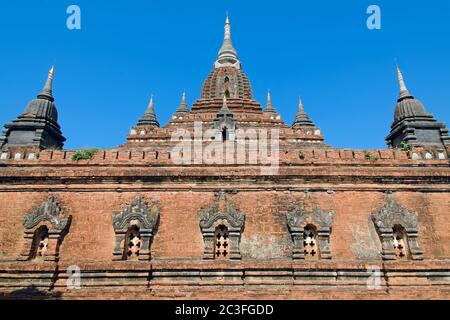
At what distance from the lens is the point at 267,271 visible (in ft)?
43.0

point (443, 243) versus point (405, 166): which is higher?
point (405, 166)

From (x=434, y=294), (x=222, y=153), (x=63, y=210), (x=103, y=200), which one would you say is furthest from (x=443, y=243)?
(x=63, y=210)

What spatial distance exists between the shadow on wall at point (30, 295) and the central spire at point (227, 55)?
2840 cm

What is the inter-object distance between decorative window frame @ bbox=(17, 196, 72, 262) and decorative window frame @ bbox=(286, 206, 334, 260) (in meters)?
8.13

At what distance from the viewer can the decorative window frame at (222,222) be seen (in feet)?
45.0

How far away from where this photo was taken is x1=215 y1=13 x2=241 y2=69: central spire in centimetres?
3800

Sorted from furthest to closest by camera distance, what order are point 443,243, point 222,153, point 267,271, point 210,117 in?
point 210,117 < point 222,153 < point 443,243 < point 267,271

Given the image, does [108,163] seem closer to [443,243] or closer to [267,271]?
[267,271]

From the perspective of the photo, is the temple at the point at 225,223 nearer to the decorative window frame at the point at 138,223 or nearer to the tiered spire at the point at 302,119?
the decorative window frame at the point at 138,223

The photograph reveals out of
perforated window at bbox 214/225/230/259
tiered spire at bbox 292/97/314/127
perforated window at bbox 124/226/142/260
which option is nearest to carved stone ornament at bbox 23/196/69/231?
perforated window at bbox 124/226/142/260

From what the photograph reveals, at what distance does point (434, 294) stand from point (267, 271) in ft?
16.9

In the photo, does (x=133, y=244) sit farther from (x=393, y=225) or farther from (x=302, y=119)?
(x=302, y=119)

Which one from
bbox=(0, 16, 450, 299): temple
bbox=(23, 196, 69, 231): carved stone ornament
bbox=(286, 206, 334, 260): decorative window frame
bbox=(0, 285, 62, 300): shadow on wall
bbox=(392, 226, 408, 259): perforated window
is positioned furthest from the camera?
bbox=(23, 196, 69, 231): carved stone ornament

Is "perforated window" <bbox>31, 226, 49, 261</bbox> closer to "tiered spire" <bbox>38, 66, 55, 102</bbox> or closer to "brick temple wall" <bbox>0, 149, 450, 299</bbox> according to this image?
"brick temple wall" <bbox>0, 149, 450, 299</bbox>
